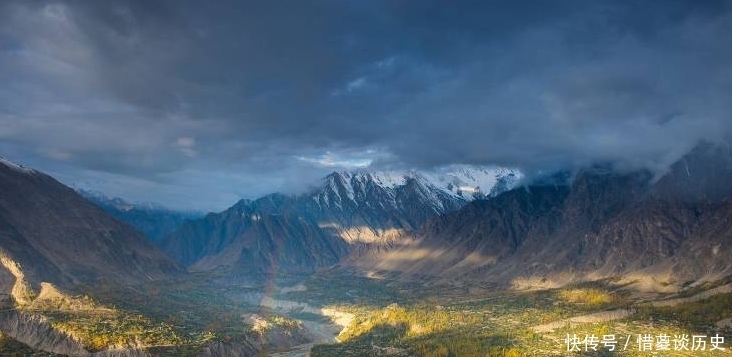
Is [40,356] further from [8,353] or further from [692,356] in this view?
[692,356]

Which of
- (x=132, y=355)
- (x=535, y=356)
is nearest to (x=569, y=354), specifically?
(x=535, y=356)

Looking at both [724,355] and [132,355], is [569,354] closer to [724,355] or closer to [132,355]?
[724,355]

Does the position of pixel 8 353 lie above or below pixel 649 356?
below

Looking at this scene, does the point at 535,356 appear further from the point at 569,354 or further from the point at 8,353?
the point at 8,353

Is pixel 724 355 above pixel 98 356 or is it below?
above

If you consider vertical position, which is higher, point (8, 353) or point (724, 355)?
point (724, 355)

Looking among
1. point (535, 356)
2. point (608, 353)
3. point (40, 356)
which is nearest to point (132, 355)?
point (40, 356)

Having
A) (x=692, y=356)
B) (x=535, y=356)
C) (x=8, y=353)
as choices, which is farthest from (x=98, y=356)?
(x=692, y=356)
